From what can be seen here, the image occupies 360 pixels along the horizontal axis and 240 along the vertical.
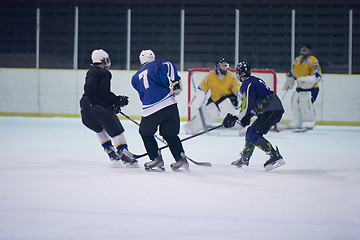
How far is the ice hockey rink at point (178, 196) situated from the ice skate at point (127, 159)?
0.10 metres

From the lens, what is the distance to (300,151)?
252 inches

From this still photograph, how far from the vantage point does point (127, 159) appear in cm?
501

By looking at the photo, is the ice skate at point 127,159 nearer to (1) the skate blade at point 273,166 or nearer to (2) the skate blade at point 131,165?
(2) the skate blade at point 131,165

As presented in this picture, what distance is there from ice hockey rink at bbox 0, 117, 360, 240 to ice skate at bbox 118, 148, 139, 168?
0.32 ft

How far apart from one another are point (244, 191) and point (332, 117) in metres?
6.44

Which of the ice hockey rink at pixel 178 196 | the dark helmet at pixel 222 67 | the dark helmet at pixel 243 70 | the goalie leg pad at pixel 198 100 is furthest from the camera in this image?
the goalie leg pad at pixel 198 100

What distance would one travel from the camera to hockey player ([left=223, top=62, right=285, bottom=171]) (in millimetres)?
4793

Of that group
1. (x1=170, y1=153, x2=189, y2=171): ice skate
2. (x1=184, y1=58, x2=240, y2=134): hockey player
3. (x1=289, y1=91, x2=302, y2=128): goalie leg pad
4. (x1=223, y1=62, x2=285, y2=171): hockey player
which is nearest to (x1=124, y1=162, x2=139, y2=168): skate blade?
(x1=170, y1=153, x2=189, y2=171): ice skate

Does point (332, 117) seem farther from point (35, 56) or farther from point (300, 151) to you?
point (35, 56)

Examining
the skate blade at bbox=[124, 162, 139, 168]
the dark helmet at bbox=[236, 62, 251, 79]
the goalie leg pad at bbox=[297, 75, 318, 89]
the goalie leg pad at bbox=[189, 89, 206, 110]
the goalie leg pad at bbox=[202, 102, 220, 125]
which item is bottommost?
the skate blade at bbox=[124, 162, 139, 168]

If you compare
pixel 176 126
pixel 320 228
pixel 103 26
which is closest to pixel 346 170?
pixel 176 126

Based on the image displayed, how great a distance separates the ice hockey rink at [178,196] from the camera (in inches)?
111

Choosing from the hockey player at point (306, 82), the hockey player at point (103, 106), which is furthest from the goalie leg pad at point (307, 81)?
the hockey player at point (103, 106)

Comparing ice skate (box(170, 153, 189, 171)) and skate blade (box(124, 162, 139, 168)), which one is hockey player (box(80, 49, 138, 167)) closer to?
skate blade (box(124, 162, 139, 168))
